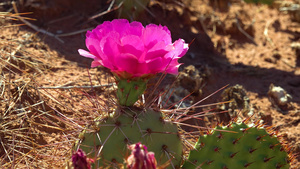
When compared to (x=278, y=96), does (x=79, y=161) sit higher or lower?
higher

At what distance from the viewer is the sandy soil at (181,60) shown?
6.28ft

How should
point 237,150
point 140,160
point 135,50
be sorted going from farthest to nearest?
point 237,150, point 135,50, point 140,160

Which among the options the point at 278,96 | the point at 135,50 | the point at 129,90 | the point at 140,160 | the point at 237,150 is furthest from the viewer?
the point at 278,96

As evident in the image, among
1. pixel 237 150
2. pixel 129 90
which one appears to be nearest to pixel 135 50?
pixel 129 90

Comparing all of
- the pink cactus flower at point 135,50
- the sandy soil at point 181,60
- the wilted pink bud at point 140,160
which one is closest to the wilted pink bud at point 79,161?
the wilted pink bud at point 140,160

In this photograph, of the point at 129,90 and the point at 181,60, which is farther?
the point at 181,60

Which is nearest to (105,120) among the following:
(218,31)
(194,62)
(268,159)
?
(268,159)

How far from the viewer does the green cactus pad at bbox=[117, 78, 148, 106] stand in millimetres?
1322

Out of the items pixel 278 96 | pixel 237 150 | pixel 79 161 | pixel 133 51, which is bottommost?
pixel 278 96

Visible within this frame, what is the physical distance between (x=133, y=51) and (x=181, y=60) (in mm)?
1637

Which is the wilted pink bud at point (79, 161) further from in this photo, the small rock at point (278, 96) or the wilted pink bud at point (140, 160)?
the small rock at point (278, 96)

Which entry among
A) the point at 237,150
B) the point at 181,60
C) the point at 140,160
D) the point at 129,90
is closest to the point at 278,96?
the point at 181,60

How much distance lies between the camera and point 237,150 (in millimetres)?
1473

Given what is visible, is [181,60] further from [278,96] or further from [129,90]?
[129,90]
